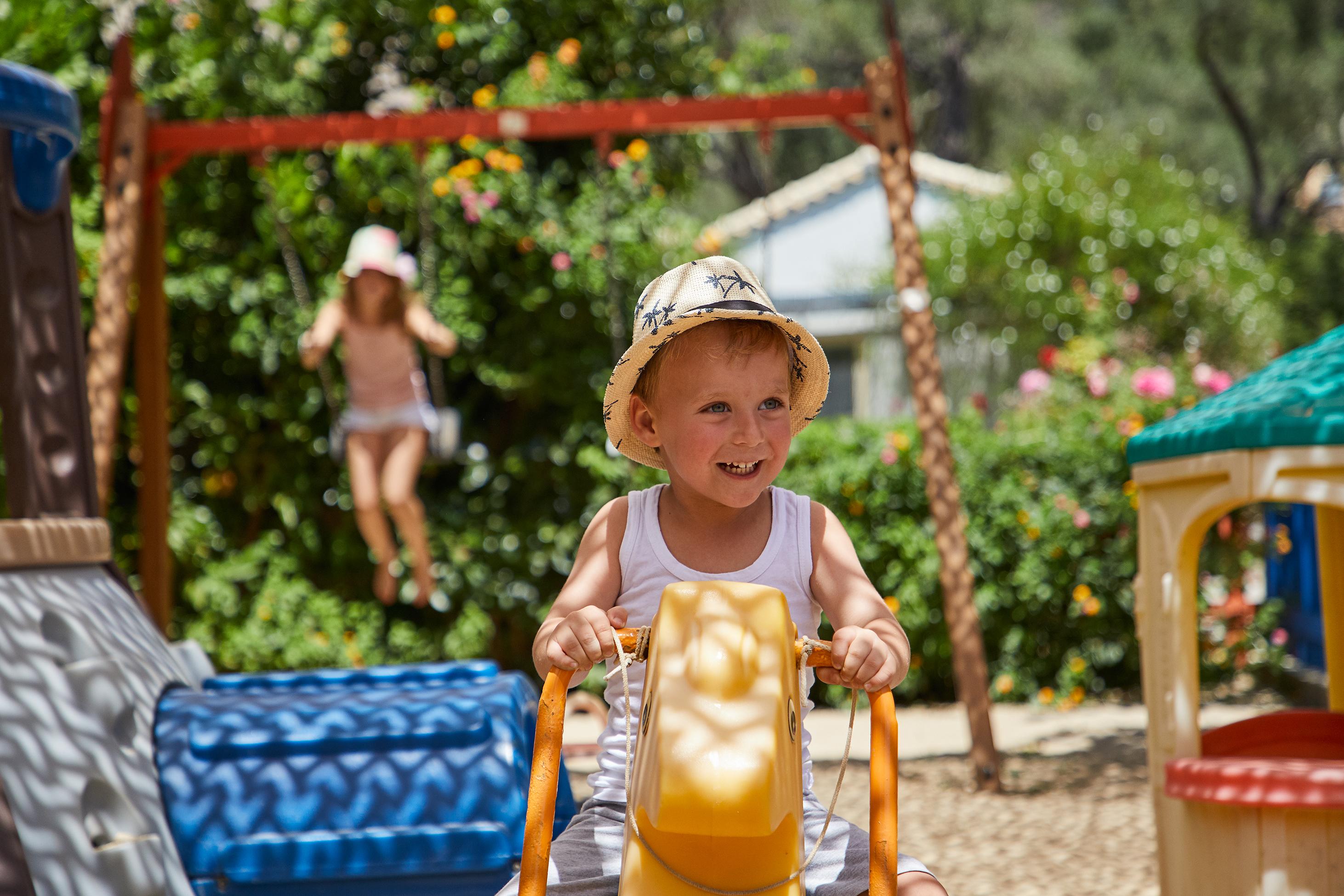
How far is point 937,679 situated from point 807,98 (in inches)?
160

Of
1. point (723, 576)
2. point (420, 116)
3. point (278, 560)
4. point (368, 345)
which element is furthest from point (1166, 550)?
point (278, 560)

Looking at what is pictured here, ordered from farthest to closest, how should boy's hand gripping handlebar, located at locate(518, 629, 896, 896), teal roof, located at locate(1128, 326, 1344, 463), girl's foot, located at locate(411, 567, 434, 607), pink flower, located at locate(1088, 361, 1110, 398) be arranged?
pink flower, located at locate(1088, 361, 1110, 398)
girl's foot, located at locate(411, 567, 434, 607)
teal roof, located at locate(1128, 326, 1344, 463)
boy's hand gripping handlebar, located at locate(518, 629, 896, 896)

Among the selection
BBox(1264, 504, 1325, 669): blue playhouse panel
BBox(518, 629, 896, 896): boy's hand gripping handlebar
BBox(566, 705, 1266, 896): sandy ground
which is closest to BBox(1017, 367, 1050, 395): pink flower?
BBox(1264, 504, 1325, 669): blue playhouse panel

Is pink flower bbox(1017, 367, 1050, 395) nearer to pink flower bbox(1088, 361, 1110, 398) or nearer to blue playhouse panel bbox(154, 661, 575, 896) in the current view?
pink flower bbox(1088, 361, 1110, 398)

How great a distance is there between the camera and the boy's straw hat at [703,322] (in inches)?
75.8

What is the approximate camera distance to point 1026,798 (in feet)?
16.7

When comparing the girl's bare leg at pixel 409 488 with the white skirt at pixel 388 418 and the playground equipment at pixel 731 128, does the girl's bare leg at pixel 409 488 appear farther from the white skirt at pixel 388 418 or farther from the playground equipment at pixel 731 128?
the playground equipment at pixel 731 128

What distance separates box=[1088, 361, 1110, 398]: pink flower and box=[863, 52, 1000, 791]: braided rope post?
2.97m

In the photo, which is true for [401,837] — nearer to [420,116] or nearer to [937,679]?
[420,116]

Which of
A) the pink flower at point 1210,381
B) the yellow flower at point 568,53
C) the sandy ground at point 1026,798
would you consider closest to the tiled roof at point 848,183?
the pink flower at point 1210,381

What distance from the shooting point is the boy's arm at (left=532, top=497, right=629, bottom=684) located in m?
1.70

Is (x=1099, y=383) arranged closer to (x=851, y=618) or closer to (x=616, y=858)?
(x=851, y=618)

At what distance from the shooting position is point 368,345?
636 centimetres

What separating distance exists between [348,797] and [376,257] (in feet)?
14.5
